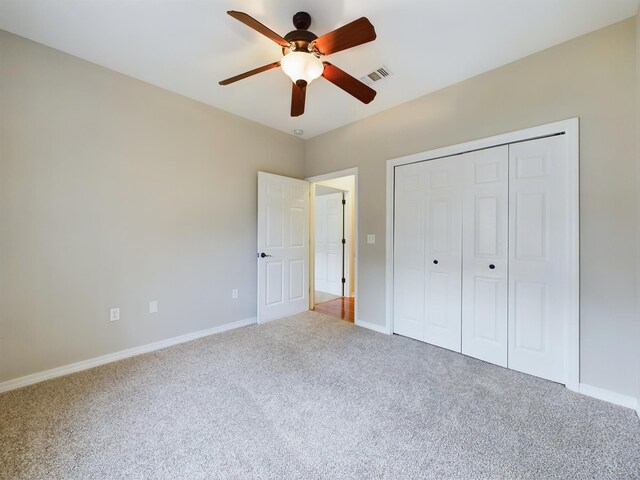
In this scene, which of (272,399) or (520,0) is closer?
(520,0)

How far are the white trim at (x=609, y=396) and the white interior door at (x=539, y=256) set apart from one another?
141 millimetres

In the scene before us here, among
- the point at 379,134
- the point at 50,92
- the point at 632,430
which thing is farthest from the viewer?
the point at 379,134

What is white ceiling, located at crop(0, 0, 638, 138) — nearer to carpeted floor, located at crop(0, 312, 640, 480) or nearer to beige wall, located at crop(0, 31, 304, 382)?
beige wall, located at crop(0, 31, 304, 382)

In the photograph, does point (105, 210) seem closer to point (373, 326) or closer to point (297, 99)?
point (297, 99)

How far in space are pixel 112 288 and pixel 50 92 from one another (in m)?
1.69

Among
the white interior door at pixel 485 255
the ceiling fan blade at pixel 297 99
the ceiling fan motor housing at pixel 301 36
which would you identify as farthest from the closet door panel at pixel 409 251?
the ceiling fan motor housing at pixel 301 36

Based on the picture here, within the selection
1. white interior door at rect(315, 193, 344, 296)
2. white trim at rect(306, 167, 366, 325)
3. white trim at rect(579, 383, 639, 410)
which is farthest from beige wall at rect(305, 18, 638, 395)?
white interior door at rect(315, 193, 344, 296)

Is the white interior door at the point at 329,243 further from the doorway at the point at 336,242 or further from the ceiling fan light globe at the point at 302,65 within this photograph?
the ceiling fan light globe at the point at 302,65

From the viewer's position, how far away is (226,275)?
3328 mm

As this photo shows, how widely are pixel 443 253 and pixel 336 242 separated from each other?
2749 millimetres

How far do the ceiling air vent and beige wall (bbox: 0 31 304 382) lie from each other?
1674 millimetres

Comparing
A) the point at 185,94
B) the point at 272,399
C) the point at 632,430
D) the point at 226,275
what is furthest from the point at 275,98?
the point at 632,430

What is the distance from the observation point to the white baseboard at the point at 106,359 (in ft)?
6.85

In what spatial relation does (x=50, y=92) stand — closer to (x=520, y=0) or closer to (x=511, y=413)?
(x=520, y=0)
